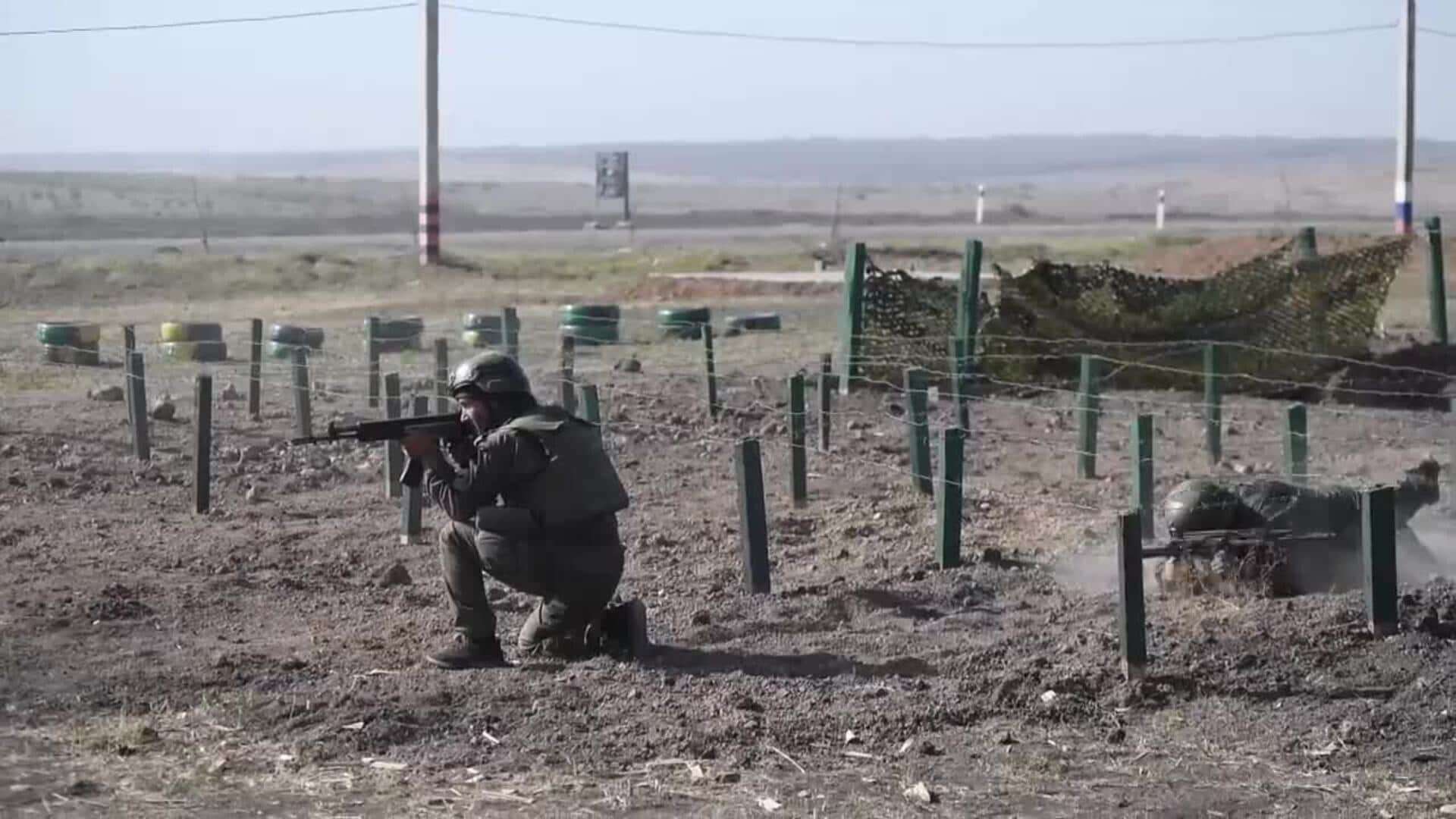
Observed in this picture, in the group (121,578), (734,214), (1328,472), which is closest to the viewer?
(121,578)

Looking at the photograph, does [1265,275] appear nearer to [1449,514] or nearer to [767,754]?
[1449,514]

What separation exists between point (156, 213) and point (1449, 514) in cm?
5701

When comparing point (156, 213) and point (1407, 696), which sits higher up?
point (156, 213)

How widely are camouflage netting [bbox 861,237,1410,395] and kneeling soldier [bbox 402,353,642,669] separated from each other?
950cm

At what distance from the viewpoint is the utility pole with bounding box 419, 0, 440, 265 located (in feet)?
111

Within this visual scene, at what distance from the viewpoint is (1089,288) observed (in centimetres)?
1902

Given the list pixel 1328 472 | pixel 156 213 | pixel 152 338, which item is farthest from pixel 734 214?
pixel 1328 472

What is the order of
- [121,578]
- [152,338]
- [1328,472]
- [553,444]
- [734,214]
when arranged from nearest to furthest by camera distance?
[553,444]
[121,578]
[1328,472]
[152,338]
[734,214]

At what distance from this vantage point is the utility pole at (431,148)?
33.8 meters

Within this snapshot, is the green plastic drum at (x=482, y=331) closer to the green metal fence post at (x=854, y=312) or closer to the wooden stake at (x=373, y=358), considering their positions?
the wooden stake at (x=373, y=358)

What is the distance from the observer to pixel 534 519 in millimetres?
8688

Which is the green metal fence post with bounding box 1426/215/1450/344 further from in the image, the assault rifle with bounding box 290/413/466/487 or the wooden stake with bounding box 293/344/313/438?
the assault rifle with bounding box 290/413/466/487

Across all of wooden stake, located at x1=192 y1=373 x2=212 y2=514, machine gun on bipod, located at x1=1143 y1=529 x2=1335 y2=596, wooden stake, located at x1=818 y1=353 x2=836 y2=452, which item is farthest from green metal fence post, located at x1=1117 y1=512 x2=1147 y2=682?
wooden stake, located at x1=818 y1=353 x2=836 y2=452

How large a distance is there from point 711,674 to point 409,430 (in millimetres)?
1547
